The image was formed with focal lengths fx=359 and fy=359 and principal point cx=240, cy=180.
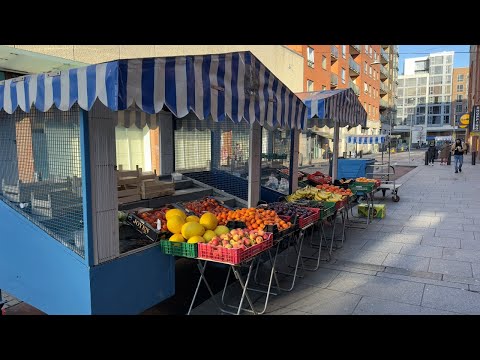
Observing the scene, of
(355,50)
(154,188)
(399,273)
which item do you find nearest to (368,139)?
(399,273)

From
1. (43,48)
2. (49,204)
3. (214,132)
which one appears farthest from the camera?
(43,48)

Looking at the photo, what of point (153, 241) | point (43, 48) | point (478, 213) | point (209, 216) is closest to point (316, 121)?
point (478, 213)

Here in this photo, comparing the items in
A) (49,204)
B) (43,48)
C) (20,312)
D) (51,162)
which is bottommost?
(20,312)

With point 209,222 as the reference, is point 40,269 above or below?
below

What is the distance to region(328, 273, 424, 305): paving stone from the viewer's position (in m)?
4.36

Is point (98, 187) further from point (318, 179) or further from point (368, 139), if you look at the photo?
point (368, 139)

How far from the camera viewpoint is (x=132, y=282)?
348 centimetres

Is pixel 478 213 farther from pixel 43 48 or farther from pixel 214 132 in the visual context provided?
pixel 43 48

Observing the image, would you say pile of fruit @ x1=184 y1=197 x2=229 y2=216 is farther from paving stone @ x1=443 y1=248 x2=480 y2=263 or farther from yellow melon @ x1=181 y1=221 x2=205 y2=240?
paving stone @ x1=443 y1=248 x2=480 y2=263

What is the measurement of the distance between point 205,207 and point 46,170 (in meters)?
2.24

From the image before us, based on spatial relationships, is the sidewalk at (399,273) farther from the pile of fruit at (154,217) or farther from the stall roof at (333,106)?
the stall roof at (333,106)

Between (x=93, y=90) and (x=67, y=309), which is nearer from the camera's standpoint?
(x=93, y=90)

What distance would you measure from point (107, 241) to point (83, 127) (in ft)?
3.41

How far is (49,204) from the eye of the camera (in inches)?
145
